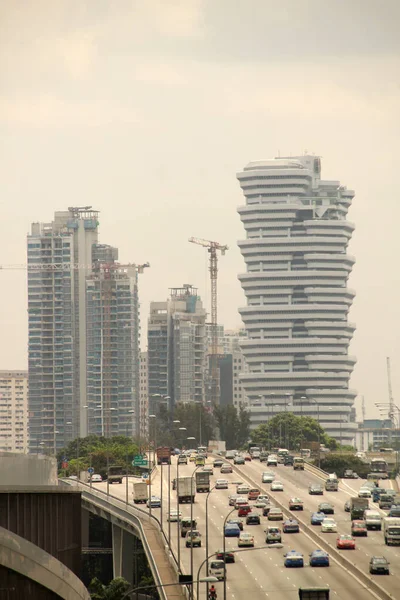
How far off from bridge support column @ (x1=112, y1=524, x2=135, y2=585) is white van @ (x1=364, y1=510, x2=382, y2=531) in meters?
32.4

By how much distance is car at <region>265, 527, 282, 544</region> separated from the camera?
126562 mm

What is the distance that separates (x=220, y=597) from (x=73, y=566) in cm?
2457

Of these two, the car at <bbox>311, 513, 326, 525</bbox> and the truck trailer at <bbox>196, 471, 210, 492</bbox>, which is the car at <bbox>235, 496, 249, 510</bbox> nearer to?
the car at <bbox>311, 513, 326, 525</bbox>

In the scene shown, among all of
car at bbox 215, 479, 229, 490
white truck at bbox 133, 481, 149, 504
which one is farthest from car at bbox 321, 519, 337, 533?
car at bbox 215, 479, 229, 490

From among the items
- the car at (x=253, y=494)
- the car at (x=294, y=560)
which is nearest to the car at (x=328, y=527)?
the car at (x=294, y=560)

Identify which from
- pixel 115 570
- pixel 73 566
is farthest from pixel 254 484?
pixel 73 566

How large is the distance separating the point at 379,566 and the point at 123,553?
2520 inches

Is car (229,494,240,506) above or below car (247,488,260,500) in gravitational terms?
below

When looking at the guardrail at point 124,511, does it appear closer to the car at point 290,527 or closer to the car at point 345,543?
the car at point 290,527

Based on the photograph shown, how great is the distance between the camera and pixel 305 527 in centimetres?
13938

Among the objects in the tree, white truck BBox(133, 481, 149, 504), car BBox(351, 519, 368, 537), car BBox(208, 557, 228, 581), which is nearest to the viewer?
car BBox(208, 557, 228, 581)

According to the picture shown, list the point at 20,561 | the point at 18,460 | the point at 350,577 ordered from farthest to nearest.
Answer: the point at 350,577, the point at 18,460, the point at 20,561

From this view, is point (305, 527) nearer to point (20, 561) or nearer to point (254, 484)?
point (254, 484)

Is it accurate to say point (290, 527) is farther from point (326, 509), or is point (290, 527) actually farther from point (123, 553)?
point (123, 553)
